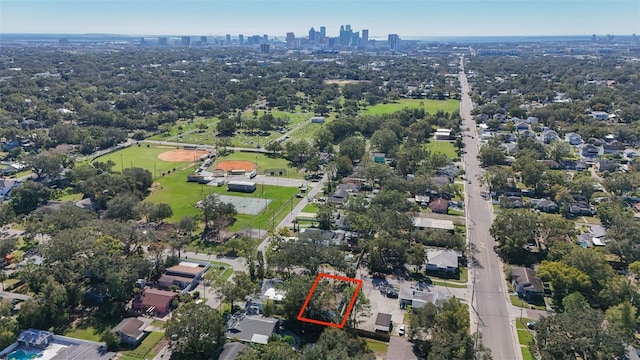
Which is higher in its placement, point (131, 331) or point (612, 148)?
point (612, 148)

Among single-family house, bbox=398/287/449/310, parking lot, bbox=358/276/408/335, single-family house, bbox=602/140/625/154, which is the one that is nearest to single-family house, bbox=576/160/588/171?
single-family house, bbox=602/140/625/154

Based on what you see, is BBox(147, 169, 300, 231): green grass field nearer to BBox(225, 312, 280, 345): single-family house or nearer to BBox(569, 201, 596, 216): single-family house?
BBox(225, 312, 280, 345): single-family house

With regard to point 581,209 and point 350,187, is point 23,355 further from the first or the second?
point 581,209

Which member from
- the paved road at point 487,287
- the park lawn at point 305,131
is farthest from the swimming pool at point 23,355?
the park lawn at point 305,131

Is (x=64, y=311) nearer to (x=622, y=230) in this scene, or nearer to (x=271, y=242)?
(x=271, y=242)

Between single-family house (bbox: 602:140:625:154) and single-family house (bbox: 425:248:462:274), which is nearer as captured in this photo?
single-family house (bbox: 425:248:462:274)

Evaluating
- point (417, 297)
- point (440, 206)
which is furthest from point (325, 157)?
point (417, 297)
